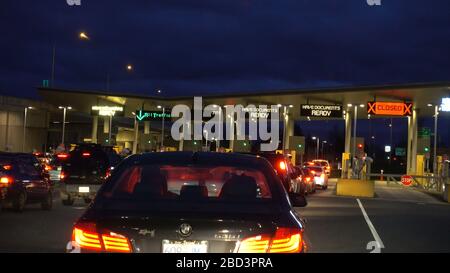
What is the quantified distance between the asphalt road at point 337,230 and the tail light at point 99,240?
3872mm

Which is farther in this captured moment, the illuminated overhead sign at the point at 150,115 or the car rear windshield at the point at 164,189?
the illuminated overhead sign at the point at 150,115

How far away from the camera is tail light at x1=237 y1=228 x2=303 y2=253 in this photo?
5492 mm

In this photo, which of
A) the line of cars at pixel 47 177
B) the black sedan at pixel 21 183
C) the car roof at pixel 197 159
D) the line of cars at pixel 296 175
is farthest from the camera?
the line of cars at pixel 296 175

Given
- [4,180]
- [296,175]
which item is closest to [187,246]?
[4,180]

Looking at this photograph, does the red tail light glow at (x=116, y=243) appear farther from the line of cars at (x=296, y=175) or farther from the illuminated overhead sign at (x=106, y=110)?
the illuminated overhead sign at (x=106, y=110)

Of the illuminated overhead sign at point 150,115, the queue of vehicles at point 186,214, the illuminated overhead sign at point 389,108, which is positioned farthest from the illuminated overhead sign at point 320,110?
the queue of vehicles at point 186,214

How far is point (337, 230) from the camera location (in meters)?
15.9

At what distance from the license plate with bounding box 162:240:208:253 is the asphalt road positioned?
3674mm

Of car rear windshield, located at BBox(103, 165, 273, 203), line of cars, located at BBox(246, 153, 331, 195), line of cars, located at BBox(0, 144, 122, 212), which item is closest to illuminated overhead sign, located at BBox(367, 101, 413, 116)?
line of cars, located at BBox(246, 153, 331, 195)

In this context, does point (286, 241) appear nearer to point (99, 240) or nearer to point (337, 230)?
point (99, 240)

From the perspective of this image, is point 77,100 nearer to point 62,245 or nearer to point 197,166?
point 62,245

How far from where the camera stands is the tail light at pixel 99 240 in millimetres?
5516
